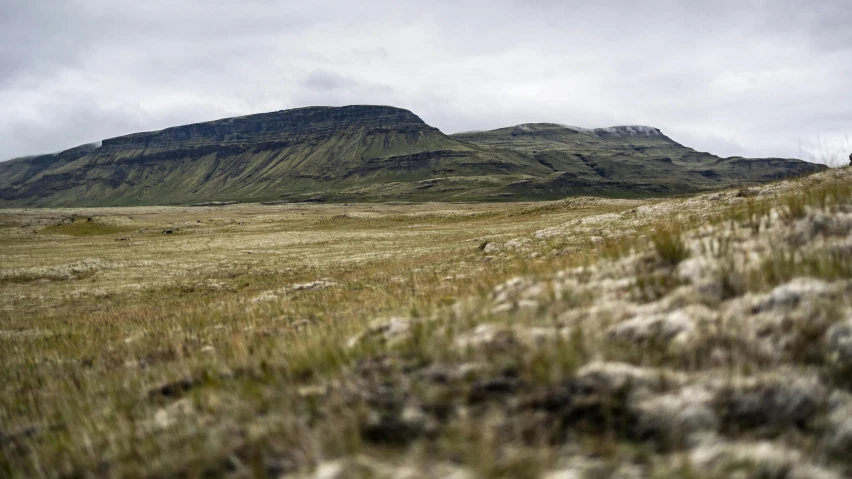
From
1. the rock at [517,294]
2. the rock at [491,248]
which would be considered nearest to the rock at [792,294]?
the rock at [517,294]

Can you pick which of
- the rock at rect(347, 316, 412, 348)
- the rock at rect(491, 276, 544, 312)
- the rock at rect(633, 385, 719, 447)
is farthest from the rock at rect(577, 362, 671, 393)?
the rock at rect(347, 316, 412, 348)

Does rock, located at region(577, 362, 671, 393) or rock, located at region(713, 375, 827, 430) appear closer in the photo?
rock, located at region(713, 375, 827, 430)

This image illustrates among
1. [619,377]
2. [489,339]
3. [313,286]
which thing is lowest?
[313,286]

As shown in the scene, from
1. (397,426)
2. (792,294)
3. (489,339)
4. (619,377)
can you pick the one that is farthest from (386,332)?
(792,294)

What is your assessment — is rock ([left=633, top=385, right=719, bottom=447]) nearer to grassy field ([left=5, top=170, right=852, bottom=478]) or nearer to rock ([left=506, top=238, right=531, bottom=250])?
grassy field ([left=5, top=170, right=852, bottom=478])

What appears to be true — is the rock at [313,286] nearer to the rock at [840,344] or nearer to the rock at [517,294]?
the rock at [517,294]

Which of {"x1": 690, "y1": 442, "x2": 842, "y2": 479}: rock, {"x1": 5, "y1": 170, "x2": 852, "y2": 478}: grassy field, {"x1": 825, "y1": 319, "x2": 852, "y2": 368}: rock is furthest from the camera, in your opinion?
{"x1": 825, "y1": 319, "x2": 852, "y2": 368}: rock

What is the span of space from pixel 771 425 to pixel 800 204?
6133mm

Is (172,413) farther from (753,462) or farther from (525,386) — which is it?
(753,462)

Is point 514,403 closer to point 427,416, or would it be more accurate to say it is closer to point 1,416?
point 427,416

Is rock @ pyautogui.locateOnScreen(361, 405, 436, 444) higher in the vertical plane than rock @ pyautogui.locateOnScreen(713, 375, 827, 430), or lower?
lower

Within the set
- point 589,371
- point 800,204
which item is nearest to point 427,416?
point 589,371

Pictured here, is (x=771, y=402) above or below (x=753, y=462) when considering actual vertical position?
above

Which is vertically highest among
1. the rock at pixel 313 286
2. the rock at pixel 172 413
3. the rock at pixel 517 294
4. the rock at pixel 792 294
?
the rock at pixel 792 294
